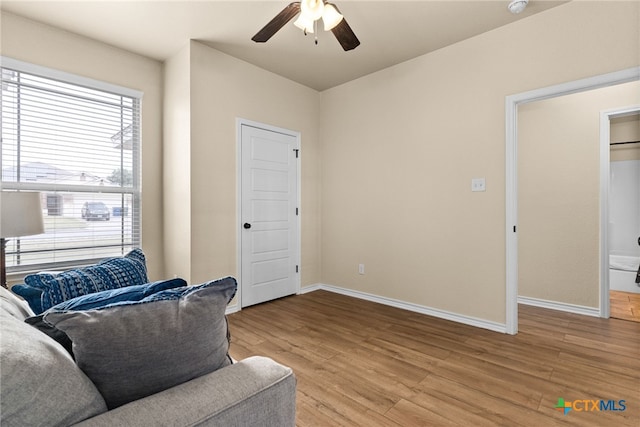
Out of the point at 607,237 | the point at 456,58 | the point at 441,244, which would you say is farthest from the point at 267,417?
the point at 607,237

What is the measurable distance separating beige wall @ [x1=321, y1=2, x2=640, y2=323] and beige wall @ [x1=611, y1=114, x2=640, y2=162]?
2.03 meters

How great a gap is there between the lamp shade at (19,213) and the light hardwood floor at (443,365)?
1.59m

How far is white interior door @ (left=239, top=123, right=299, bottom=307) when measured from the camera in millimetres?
3611

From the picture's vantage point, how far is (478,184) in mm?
2992

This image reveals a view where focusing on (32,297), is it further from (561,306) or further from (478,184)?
(561,306)

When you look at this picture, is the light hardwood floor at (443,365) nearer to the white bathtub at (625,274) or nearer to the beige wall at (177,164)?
the beige wall at (177,164)

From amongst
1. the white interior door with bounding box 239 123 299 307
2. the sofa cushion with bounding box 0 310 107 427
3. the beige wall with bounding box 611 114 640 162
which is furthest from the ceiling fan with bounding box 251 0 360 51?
the beige wall with bounding box 611 114 640 162

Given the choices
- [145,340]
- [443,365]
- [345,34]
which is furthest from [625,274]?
[145,340]

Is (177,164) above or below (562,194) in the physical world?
above

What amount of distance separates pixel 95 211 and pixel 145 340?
290 centimetres

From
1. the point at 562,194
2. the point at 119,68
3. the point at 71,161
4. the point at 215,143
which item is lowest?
the point at 562,194

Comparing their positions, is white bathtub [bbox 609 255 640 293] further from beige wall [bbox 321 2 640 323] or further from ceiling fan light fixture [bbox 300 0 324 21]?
ceiling fan light fixture [bbox 300 0 324 21]

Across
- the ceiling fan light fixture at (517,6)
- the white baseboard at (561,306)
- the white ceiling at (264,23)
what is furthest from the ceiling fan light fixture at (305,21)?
the white baseboard at (561,306)

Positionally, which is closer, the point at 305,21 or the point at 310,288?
the point at 305,21
